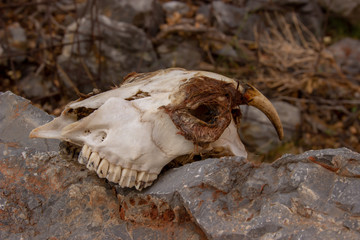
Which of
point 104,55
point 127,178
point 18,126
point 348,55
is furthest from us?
point 348,55

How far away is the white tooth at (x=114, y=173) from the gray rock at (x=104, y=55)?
2.58 m

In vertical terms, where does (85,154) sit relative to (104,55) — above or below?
above

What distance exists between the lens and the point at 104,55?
4.18 meters

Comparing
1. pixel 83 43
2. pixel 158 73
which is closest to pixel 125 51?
pixel 83 43

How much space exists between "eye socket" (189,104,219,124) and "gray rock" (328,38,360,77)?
11.0ft

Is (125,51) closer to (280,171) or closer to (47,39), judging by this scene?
(47,39)

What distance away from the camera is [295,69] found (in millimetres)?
4441

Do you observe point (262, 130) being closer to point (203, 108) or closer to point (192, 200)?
point (203, 108)

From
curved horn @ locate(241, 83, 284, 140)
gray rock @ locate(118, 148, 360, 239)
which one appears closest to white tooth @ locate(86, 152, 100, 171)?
gray rock @ locate(118, 148, 360, 239)

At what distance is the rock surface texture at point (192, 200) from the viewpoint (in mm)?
1337

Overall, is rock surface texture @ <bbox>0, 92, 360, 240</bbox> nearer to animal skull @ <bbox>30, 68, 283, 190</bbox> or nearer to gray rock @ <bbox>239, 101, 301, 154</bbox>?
animal skull @ <bbox>30, 68, 283, 190</bbox>

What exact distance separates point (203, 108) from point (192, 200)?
461 mm

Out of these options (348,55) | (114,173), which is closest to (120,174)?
(114,173)

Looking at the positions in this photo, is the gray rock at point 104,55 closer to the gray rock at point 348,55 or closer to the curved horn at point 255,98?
the gray rock at point 348,55
